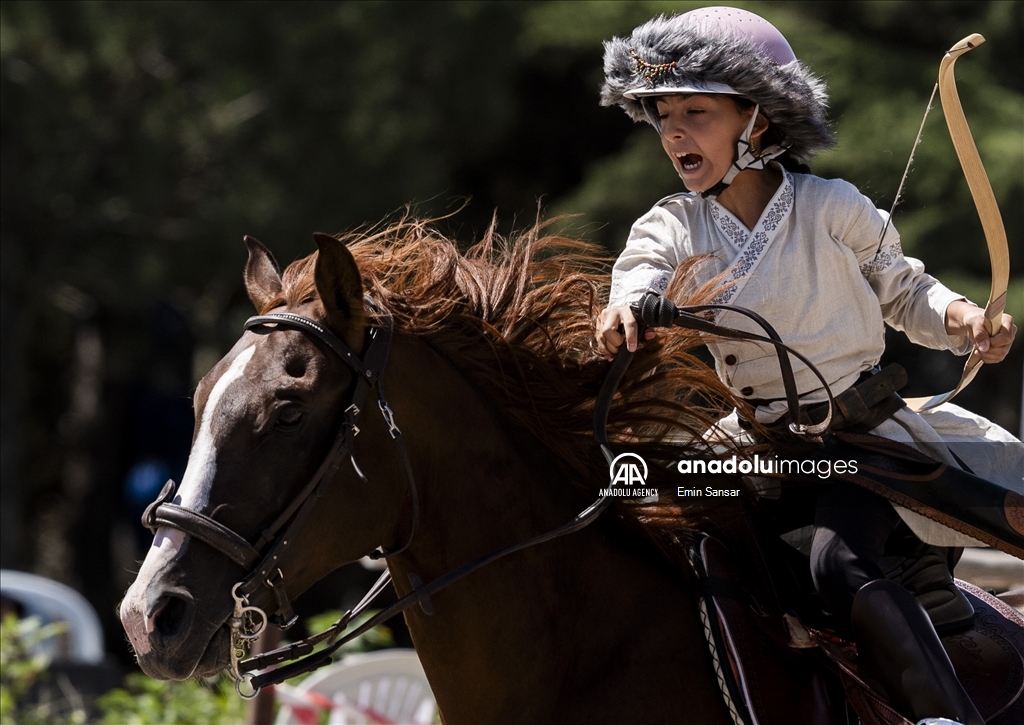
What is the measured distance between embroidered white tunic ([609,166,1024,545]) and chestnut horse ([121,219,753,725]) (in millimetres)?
132

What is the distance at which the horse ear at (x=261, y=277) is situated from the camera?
2.48 metres

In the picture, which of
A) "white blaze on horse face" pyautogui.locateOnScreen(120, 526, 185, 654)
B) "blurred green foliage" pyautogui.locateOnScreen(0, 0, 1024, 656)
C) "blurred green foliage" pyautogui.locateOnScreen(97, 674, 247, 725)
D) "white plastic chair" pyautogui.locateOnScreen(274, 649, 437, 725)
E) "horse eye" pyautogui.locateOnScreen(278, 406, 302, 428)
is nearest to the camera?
"white blaze on horse face" pyautogui.locateOnScreen(120, 526, 185, 654)

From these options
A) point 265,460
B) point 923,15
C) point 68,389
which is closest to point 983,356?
point 265,460

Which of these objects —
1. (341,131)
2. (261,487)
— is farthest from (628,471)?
(341,131)

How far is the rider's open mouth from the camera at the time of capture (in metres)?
2.57

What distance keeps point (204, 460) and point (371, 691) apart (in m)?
3.23

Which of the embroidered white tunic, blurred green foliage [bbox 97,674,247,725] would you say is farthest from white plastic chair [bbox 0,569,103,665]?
the embroidered white tunic

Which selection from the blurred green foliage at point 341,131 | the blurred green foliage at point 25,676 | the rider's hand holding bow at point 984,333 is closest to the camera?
the rider's hand holding bow at point 984,333

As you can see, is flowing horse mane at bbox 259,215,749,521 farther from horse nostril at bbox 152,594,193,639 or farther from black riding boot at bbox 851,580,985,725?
horse nostril at bbox 152,594,193,639

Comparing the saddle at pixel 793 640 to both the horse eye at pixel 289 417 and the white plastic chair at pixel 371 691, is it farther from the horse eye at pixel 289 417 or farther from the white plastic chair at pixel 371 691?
the white plastic chair at pixel 371 691

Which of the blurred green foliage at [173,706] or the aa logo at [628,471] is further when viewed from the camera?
the blurred green foliage at [173,706]

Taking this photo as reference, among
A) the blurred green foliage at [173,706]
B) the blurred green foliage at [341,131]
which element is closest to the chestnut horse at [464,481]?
the blurred green foliage at [173,706]

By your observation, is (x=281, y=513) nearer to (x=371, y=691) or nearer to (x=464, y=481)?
(x=464, y=481)

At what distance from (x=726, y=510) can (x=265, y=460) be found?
1.00 m
